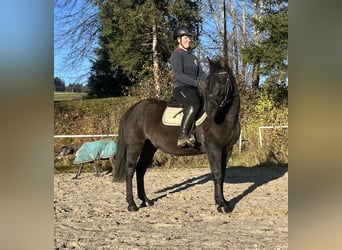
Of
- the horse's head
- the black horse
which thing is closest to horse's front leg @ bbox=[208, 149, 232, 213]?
the black horse

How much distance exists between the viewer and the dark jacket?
13.4ft

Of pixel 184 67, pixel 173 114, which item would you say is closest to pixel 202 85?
pixel 184 67

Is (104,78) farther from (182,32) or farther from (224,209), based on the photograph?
(224,209)

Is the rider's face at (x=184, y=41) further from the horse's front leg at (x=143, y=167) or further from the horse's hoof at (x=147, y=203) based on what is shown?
the horse's hoof at (x=147, y=203)

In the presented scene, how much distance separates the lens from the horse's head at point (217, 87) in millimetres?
3797

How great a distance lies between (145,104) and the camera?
478cm

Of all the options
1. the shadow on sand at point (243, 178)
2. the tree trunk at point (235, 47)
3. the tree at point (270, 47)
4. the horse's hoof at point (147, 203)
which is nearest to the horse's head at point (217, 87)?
the shadow on sand at point (243, 178)

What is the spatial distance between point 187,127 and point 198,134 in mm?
149

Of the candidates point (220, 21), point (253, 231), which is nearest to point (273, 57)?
point (220, 21)

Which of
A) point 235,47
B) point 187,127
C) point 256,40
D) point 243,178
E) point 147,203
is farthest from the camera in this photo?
point 235,47

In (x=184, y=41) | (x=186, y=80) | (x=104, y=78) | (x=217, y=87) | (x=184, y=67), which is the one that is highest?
(x=104, y=78)

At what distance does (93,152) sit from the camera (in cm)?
689

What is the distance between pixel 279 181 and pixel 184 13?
7.02 m
